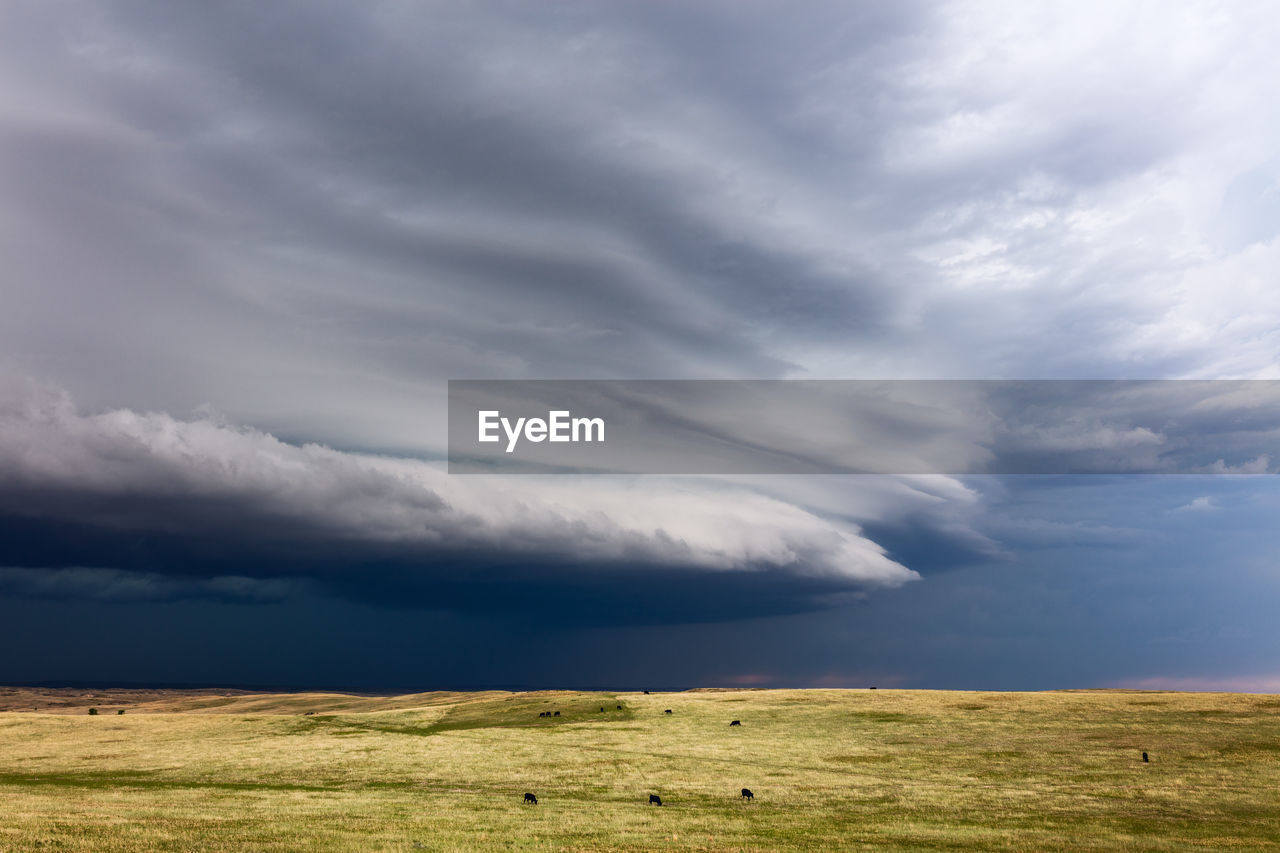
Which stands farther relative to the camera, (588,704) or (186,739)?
(588,704)

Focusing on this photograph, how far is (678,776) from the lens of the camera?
5244cm

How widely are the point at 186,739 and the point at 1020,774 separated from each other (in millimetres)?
81210

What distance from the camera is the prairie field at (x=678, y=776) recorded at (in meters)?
33.4

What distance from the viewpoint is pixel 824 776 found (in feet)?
172

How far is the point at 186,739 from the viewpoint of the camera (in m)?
81.6

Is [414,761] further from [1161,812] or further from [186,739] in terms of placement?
[1161,812]

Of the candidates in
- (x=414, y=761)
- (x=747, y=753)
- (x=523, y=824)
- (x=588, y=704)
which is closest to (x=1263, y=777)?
(x=747, y=753)

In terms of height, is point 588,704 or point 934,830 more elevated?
point 934,830

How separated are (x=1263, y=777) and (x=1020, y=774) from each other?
13853mm

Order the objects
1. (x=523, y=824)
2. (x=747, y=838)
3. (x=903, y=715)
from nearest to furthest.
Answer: (x=747, y=838)
(x=523, y=824)
(x=903, y=715)

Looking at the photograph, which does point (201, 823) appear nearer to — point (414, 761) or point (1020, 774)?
point (414, 761)

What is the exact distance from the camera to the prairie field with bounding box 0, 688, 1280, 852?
33406 millimetres

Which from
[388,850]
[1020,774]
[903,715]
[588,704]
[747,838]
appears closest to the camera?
[388,850]

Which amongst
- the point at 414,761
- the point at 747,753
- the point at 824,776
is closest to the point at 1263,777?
the point at 824,776
